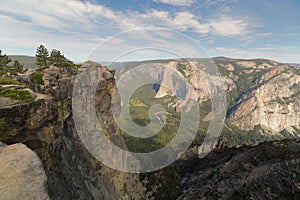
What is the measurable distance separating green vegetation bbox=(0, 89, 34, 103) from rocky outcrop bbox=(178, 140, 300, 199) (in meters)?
41.4

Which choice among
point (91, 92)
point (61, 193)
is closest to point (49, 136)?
point (61, 193)

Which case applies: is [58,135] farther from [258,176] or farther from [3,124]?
[258,176]

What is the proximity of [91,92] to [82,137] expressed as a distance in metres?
11.3

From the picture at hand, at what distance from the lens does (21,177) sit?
10047 mm

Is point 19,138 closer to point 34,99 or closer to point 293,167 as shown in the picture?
point 34,99

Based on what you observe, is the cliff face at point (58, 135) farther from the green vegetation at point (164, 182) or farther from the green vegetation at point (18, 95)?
the green vegetation at point (164, 182)

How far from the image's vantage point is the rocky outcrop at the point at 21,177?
940cm

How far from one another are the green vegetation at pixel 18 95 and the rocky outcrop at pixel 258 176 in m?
41.4

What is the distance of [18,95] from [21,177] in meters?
9.17

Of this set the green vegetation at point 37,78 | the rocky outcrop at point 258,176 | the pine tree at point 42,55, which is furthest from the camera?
the pine tree at point 42,55

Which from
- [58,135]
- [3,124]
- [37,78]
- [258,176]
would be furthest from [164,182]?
[3,124]

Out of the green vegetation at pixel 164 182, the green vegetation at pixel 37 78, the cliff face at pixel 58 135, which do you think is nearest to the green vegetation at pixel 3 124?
the cliff face at pixel 58 135

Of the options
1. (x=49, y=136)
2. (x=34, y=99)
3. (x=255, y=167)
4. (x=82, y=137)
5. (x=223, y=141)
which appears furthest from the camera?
(x=223, y=141)

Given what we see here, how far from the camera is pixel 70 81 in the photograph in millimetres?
37688
